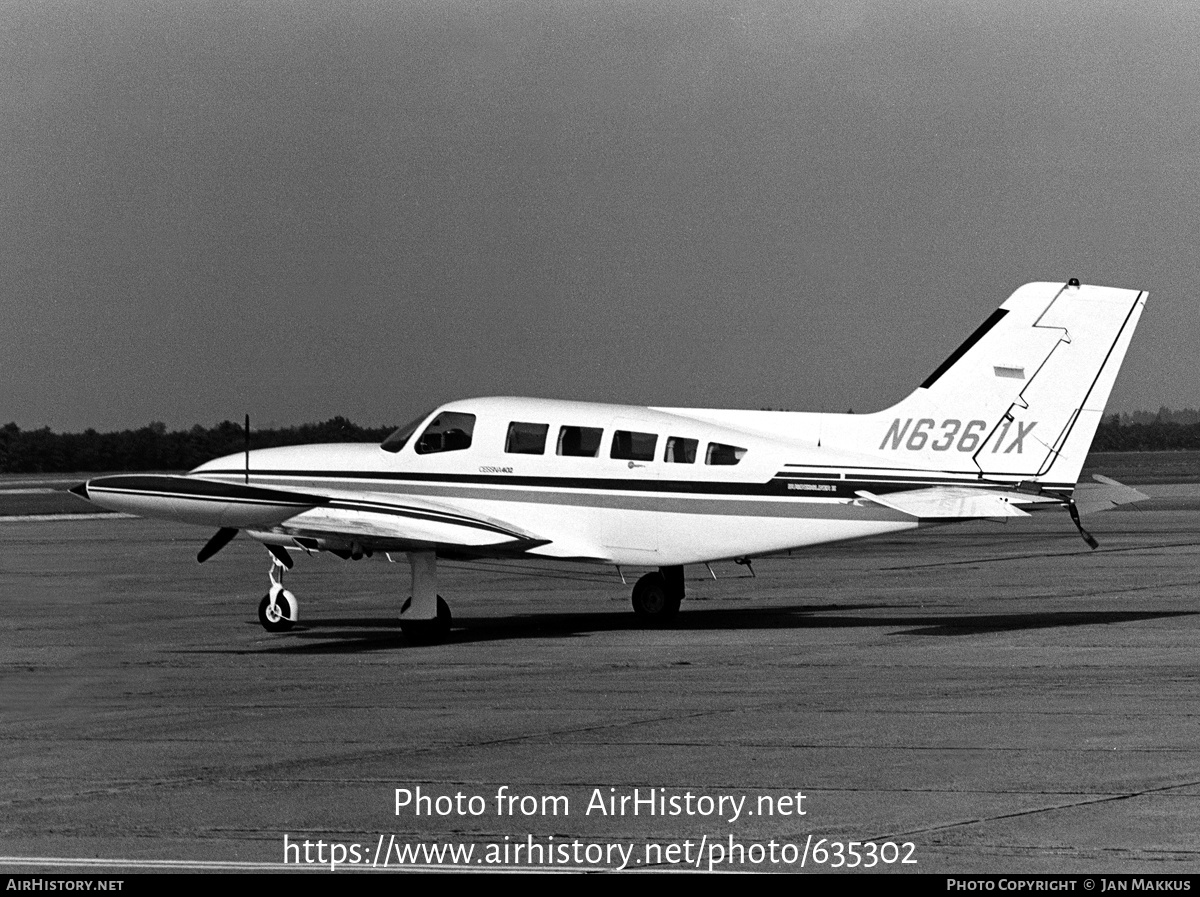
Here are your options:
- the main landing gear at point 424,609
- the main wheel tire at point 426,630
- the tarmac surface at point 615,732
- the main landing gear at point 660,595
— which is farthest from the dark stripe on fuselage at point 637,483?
the main wheel tire at point 426,630

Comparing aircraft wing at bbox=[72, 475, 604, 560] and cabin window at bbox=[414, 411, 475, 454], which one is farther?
cabin window at bbox=[414, 411, 475, 454]

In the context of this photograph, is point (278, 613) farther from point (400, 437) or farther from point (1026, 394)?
point (1026, 394)

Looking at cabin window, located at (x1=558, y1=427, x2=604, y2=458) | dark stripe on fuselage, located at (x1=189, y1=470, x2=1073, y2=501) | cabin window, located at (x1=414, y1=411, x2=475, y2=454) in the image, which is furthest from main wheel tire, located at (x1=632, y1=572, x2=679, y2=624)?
cabin window, located at (x1=414, y1=411, x2=475, y2=454)

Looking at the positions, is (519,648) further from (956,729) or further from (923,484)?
(956,729)

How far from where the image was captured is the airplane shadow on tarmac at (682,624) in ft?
65.8

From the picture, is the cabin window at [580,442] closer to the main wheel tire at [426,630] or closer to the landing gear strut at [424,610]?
the landing gear strut at [424,610]

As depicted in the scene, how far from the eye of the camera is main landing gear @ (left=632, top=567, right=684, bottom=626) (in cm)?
2217

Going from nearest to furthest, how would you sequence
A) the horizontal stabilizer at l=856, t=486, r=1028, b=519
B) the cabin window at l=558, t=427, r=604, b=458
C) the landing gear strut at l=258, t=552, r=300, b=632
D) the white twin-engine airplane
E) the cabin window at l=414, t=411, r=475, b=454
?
the horizontal stabilizer at l=856, t=486, r=1028, b=519 < the white twin-engine airplane < the cabin window at l=558, t=427, r=604, b=458 < the landing gear strut at l=258, t=552, r=300, b=632 < the cabin window at l=414, t=411, r=475, b=454

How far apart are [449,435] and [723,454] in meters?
3.57

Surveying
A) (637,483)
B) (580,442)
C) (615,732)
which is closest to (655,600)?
(637,483)

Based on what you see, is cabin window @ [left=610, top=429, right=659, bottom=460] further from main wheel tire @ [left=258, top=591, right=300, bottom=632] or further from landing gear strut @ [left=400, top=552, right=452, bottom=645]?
main wheel tire @ [left=258, top=591, right=300, bottom=632]

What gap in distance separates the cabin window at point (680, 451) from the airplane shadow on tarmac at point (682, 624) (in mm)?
2081

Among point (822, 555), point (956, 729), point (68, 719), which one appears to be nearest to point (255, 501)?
point (68, 719)

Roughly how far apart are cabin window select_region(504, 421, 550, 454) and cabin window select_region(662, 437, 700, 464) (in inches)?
62.9
